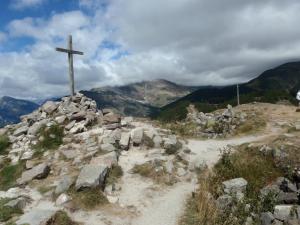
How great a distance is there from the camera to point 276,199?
17.2m

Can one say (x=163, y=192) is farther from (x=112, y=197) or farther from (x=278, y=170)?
(x=278, y=170)

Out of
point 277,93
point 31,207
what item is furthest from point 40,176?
point 277,93

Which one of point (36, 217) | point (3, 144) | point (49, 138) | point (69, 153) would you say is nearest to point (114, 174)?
point (69, 153)

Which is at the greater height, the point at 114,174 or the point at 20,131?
the point at 20,131

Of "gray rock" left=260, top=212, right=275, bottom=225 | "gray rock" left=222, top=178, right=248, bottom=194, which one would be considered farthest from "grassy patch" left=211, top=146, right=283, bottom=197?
"gray rock" left=260, top=212, right=275, bottom=225

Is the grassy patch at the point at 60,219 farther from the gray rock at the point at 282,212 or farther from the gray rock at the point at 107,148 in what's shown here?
the gray rock at the point at 282,212

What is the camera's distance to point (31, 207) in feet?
61.6

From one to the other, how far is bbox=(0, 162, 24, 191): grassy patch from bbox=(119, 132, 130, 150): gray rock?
805 cm

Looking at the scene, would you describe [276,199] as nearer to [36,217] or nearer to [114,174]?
[114,174]

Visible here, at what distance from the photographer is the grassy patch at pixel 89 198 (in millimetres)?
18578

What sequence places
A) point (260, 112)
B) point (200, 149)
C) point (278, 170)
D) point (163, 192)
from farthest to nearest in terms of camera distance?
point (260, 112) → point (200, 149) → point (278, 170) → point (163, 192)

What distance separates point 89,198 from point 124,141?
9408mm

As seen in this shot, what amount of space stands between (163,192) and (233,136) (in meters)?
16.9

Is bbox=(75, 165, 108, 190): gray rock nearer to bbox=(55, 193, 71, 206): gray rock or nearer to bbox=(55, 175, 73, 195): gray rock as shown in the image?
bbox=(55, 175, 73, 195): gray rock
